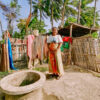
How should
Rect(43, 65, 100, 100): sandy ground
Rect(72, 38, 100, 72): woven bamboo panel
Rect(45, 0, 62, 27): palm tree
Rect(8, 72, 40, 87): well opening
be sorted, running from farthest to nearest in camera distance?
Rect(45, 0, 62, 27): palm tree → Rect(72, 38, 100, 72): woven bamboo panel → Rect(8, 72, 40, 87): well opening → Rect(43, 65, 100, 100): sandy ground

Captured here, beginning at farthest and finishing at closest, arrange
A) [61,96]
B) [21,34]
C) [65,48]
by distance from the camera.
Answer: [21,34] < [65,48] < [61,96]

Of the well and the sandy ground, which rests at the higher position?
the well

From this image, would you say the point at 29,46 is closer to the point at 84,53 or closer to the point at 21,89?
the point at 21,89

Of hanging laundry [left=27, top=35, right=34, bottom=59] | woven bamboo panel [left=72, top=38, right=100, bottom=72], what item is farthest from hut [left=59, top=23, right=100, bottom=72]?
hanging laundry [left=27, top=35, right=34, bottom=59]

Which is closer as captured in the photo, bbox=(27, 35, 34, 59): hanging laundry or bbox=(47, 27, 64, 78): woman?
bbox=(47, 27, 64, 78): woman

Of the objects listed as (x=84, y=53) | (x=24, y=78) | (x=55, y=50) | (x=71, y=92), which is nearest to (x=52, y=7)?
(x=84, y=53)

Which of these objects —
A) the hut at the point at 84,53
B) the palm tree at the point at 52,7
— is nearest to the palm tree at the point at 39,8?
the palm tree at the point at 52,7

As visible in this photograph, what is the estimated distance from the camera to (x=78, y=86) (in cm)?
251

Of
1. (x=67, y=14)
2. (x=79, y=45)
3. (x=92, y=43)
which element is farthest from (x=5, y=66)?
(x=67, y=14)

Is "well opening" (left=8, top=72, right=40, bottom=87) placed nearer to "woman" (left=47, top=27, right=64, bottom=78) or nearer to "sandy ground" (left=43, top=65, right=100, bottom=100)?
"sandy ground" (left=43, top=65, right=100, bottom=100)

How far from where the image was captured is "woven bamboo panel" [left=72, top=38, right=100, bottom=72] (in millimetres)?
3957

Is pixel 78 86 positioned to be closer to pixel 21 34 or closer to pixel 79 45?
pixel 79 45

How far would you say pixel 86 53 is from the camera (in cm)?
432

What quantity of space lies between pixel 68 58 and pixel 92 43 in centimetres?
181
